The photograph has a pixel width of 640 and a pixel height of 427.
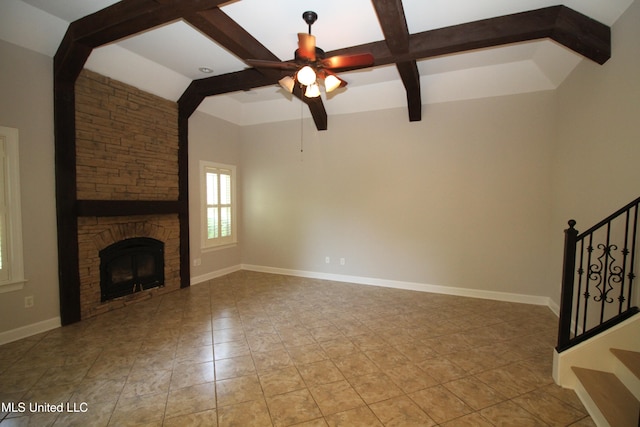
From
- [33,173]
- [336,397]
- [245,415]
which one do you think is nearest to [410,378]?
[336,397]

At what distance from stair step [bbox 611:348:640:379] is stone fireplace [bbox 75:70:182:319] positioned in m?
5.15

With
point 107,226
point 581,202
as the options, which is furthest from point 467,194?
point 107,226

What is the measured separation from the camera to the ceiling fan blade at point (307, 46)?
2.29 metres

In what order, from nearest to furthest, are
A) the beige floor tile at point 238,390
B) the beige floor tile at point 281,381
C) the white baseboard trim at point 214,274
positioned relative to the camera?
1. the beige floor tile at point 238,390
2. the beige floor tile at point 281,381
3. the white baseboard trim at point 214,274

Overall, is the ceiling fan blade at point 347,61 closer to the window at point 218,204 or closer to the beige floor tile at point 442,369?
the beige floor tile at point 442,369

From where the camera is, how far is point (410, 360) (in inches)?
100

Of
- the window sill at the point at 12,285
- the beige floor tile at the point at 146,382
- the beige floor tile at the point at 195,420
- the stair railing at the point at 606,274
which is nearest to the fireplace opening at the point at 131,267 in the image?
the window sill at the point at 12,285

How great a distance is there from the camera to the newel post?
212cm

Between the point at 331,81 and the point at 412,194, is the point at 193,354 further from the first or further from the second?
the point at 412,194

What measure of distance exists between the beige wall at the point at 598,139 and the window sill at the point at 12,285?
570cm

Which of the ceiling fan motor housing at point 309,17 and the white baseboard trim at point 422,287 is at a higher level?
the ceiling fan motor housing at point 309,17

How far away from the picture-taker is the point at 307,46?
235 cm

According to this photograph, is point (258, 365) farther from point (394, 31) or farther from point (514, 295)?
point (514, 295)

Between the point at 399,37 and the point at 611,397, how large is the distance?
3.25 m
